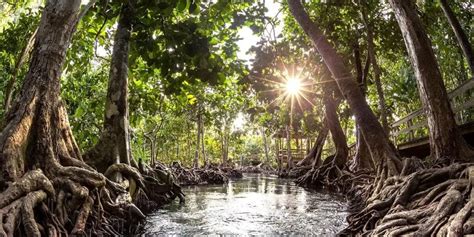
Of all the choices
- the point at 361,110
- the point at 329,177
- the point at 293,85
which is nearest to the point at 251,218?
the point at 361,110

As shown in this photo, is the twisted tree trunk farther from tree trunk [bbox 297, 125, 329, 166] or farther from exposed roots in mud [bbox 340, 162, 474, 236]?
tree trunk [bbox 297, 125, 329, 166]

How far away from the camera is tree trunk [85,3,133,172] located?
6.43 metres

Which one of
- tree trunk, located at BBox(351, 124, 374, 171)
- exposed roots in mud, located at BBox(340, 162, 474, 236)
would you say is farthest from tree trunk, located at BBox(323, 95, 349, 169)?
exposed roots in mud, located at BBox(340, 162, 474, 236)

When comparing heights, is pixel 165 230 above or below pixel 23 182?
below

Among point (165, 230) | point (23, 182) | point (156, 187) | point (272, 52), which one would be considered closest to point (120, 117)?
point (156, 187)

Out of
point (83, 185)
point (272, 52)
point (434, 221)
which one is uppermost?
point (272, 52)

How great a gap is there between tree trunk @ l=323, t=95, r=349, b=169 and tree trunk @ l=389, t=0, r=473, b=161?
764cm

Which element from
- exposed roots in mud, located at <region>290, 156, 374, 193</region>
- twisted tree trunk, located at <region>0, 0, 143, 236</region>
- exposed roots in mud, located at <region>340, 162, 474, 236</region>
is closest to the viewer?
exposed roots in mud, located at <region>340, 162, 474, 236</region>

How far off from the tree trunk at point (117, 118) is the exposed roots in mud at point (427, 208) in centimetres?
437

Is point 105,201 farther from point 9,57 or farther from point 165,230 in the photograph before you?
point 9,57

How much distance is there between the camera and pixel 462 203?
3.11 meters

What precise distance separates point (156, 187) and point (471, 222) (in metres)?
6.66

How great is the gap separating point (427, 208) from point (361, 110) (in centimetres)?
375

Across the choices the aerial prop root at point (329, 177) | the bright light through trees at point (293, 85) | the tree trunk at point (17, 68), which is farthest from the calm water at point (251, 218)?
the bright light through trees at point (293, 85)
